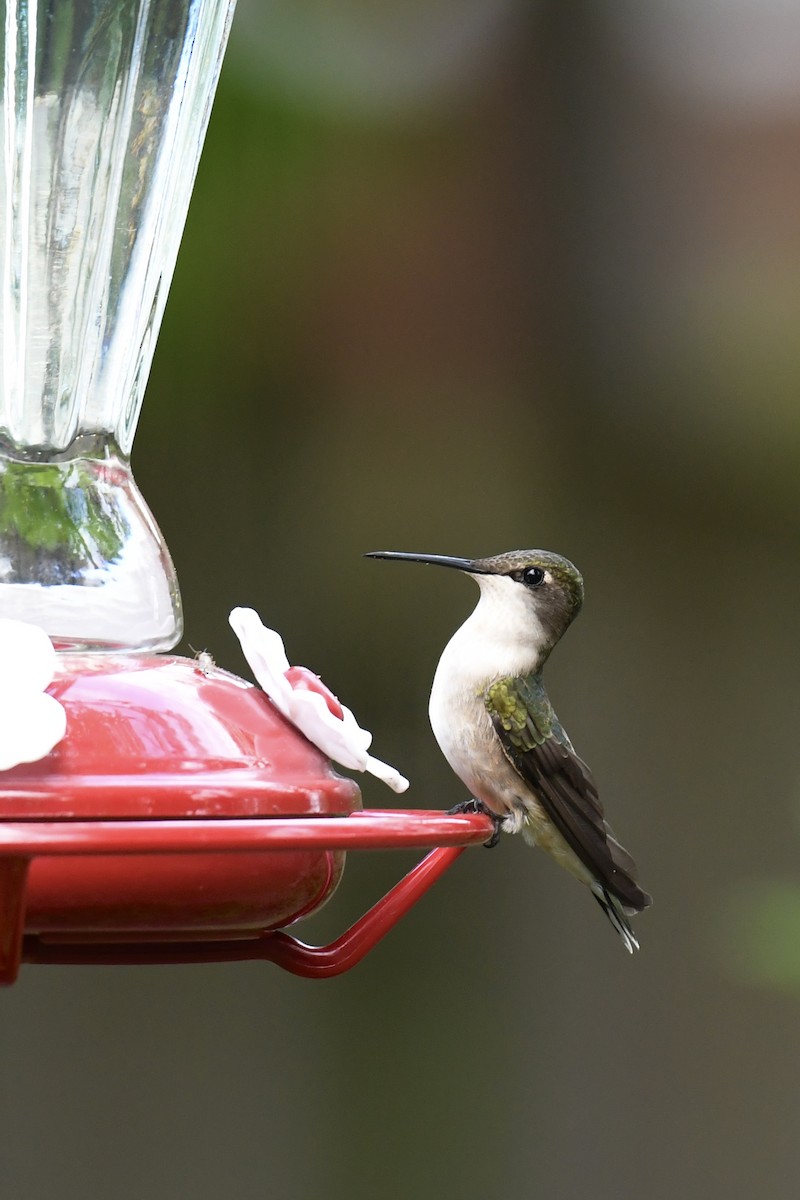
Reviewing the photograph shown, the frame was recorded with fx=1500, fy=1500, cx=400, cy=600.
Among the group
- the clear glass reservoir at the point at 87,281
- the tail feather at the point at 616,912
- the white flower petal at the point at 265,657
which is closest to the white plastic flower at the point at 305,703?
the white flower petal at the point at 265,657

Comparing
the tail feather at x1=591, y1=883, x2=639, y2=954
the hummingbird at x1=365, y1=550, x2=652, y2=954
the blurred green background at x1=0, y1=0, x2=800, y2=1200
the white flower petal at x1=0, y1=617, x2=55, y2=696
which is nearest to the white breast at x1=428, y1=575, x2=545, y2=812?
the hummingbird at x1=365, y1=550, x2=652, y2=954

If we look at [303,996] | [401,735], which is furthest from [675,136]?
[303,996]

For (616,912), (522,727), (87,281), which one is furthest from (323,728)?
(616,912)

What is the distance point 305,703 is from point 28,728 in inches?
12.3

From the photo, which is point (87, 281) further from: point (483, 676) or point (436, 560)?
point (483, 676)

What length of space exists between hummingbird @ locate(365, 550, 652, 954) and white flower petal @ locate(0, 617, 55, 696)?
3.46 ft

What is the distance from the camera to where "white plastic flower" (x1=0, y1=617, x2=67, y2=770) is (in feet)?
3.65

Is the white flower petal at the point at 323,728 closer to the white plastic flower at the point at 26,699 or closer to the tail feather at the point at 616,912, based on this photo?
the white plastic flower at the point at 26,699

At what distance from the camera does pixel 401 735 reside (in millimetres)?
3934

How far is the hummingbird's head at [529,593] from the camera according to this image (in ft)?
7.97

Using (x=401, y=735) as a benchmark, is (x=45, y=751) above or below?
above

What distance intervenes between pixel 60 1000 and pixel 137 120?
2.92 meters

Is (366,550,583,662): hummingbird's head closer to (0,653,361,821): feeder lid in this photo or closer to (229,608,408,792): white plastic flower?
(229,608,408,792): white plastic flower

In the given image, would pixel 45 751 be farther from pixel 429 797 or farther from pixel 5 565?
pixel 429 797
